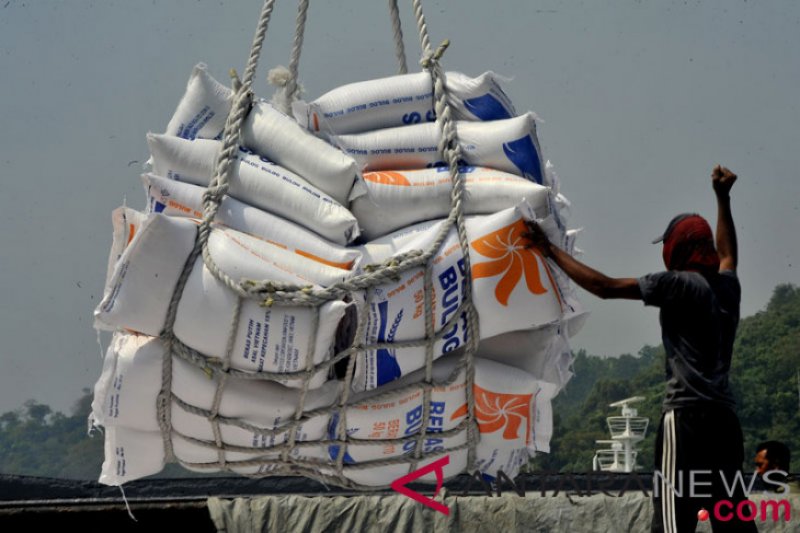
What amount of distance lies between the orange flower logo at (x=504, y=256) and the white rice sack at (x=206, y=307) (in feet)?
1.69

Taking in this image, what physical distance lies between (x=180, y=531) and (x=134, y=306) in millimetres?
4417

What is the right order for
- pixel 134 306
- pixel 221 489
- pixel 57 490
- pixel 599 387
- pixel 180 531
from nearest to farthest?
1. pixel 134 306
2. pixel 180 531
3. pixel 57 490
4. pixel 221 489
5. pixel 599 387

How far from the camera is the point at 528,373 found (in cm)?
403

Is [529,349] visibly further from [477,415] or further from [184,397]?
[184,397]

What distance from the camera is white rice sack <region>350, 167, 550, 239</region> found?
12.7ft

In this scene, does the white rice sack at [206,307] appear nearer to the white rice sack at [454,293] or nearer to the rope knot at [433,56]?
the white rice sack at [454,293]

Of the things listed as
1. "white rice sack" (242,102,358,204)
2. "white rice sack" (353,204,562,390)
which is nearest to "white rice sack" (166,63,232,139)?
"white rice sack" (242,102,358,204)

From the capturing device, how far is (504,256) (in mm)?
3789

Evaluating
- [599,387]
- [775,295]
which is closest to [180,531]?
[599,387]

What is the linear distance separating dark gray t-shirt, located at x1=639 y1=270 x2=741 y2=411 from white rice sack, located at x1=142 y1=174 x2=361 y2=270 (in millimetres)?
947

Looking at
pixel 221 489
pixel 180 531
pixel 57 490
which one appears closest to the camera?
pixel 180 531

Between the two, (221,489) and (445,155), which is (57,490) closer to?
(221,489)

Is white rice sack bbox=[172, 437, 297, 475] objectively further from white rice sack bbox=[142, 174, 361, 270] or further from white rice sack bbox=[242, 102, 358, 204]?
white rice sack bbox=[242, 102, 358, 204]

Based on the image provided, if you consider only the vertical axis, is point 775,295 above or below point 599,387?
above
